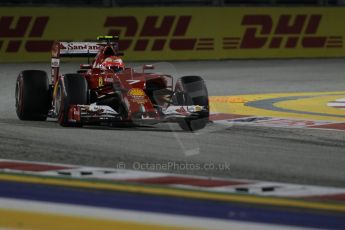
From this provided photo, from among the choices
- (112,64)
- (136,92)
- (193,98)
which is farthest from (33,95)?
(193,98)

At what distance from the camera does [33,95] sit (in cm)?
→ 1094

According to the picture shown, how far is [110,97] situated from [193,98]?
959mm

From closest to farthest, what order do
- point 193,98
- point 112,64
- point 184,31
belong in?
point 193,98 < point 112,64 < point 184,31

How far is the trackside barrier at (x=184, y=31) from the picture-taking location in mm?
24547

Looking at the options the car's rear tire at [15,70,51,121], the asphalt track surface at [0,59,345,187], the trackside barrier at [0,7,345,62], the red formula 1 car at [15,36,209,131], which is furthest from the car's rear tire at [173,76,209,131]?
the trackside barrier at [0,7,345,62]

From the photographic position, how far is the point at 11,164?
7.27m

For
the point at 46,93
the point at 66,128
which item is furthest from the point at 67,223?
the point at 46,93

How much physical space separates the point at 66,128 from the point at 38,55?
14.7 m

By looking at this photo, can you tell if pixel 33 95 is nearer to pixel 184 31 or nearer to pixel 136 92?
pixel 136 92

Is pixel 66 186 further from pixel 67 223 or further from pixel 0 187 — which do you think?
pixel 67 223

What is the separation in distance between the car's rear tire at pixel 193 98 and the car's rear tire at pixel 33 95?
1706 mm
